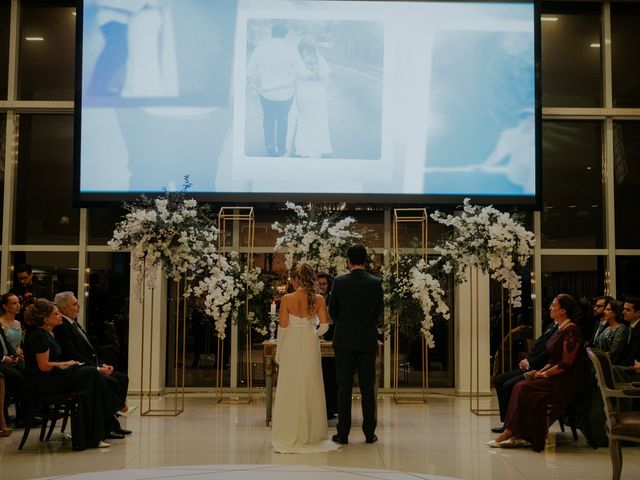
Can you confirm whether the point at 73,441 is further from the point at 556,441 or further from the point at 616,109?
the point at 616,109

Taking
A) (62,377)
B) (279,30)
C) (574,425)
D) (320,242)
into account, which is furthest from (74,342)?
(279,30)

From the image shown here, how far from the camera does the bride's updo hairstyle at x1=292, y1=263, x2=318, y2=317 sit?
700 centimetres

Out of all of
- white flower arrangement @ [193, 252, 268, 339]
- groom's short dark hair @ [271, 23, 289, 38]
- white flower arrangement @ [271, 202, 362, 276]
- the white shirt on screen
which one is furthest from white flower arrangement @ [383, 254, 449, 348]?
groom's short dark hair @ [271, 23, 289, 38]

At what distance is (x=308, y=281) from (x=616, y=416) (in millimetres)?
2644

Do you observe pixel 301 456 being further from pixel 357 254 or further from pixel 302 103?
pixel 302 103

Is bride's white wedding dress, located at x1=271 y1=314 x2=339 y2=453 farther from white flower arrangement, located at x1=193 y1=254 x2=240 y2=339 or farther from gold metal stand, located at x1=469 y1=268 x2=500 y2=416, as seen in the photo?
gold metal stand, located at x1=469 y1=268 x2=500 y2=416

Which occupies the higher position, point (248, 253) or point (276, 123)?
point (276, 123)

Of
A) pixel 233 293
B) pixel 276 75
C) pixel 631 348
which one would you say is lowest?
pixel 631 348

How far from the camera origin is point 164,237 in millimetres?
8938

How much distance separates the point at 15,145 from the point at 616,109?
8.30 m

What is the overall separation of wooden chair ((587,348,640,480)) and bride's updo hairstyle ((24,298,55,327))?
432cm

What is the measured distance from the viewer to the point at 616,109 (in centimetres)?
1171

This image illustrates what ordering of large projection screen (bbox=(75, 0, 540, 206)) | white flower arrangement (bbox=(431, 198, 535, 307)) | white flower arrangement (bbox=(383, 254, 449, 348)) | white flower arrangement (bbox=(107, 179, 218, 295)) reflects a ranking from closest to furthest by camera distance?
white flower arrangement (bbox=(107, 179, 218, 295)), white flower arrangement (bbox=(431, 198, 535, 307)), white flower arrangement (bbox=(383, 254, 449, 348)), large projection screen (bbox=(75, 0, 540, 206))

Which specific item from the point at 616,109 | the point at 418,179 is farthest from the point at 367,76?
the point at 616,109
